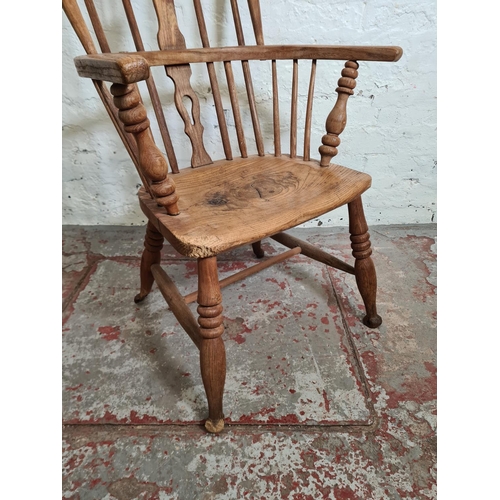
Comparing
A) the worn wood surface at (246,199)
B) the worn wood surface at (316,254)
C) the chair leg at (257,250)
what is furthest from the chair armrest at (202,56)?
the chair leg at (257,250)

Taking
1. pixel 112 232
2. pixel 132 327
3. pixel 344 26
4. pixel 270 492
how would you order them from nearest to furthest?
pixel 270 492 < pixel 132 327 < pixel 344 26 < pixel 112 232

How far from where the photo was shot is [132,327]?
1.28 metres

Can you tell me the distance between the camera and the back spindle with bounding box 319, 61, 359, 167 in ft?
3.44

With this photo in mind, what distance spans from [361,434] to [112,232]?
135 cm

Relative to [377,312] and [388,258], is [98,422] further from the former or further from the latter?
[388,258]

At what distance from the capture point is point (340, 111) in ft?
Result: 3.55

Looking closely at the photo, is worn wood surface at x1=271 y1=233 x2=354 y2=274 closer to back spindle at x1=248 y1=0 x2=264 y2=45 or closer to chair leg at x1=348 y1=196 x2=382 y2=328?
chair leg at x1=348 y1=196 x2=382 y2=328

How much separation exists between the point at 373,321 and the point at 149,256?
0.75m

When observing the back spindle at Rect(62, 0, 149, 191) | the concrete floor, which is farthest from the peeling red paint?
the back spindle at Rect(62, 0, 149, 191)

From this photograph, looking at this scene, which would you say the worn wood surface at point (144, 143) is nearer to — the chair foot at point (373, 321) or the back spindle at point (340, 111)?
the back spindle at point (340, 111)

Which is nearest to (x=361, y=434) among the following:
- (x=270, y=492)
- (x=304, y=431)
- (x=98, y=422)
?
(x=304, y=431)

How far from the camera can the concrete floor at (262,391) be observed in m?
0.86

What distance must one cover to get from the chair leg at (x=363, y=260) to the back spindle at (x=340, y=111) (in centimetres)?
17

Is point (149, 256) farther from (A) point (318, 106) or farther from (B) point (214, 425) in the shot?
(A) point (318, 106)
